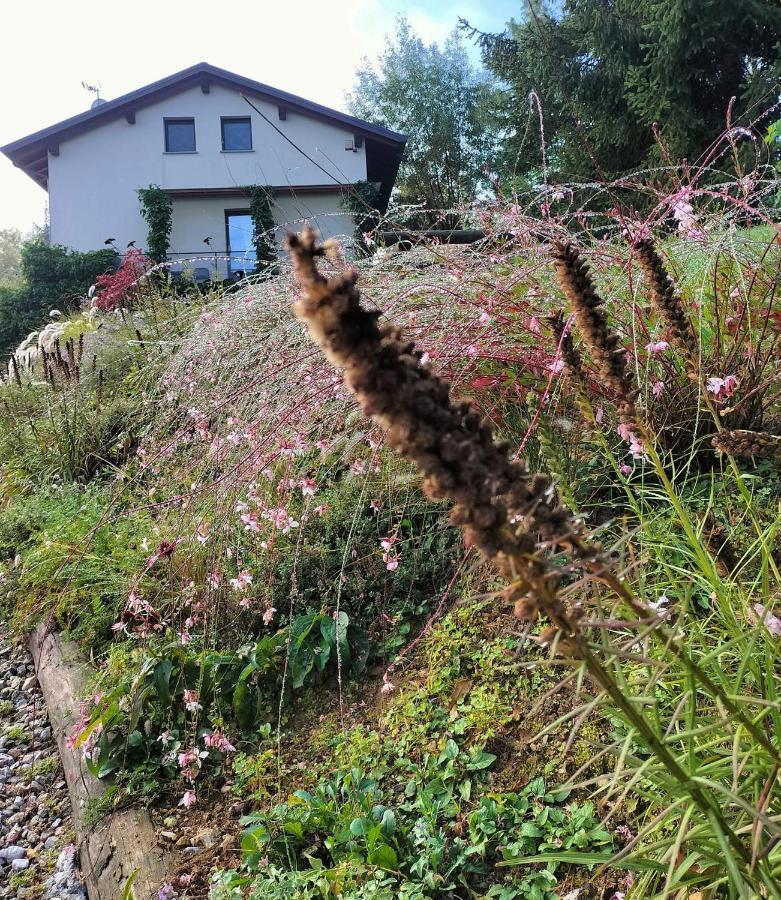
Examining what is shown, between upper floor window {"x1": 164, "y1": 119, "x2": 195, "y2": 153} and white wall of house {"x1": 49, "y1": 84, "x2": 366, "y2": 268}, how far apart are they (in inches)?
9.0

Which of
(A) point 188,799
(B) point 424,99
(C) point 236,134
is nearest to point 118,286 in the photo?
(A) point 188,799

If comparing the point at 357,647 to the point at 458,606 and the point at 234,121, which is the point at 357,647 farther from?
the point at 234,121

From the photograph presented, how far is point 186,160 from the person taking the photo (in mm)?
22891

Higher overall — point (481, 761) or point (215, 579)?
point (215, 579)

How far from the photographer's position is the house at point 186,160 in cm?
2236

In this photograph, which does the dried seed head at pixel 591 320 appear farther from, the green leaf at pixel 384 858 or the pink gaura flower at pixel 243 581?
the pink gaura flower at pixel 243 581

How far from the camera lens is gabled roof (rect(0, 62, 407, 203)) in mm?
21766

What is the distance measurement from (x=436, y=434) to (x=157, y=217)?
76.4ft

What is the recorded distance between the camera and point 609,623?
0.83 metres

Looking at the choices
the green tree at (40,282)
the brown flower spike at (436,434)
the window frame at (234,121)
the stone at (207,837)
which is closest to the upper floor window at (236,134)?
the window frame at (234,121)

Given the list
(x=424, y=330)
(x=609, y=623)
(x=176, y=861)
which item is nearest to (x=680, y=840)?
(x=609, y=623)

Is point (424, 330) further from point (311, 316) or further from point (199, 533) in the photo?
point (311, 316)

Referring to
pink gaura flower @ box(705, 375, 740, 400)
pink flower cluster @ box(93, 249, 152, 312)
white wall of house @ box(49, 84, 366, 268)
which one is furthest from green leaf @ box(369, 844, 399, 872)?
white wall of house @ box(49, 84, 366, 268)

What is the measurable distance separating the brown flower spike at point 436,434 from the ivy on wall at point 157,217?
2260 centimetres
